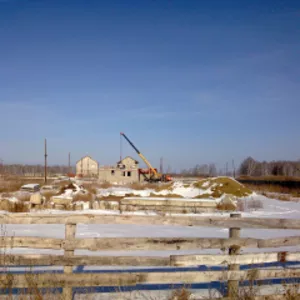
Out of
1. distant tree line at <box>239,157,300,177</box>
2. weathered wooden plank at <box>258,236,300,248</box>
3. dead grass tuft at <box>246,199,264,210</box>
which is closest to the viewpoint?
weathered wooden plank at <box>258,236,300,248</box>

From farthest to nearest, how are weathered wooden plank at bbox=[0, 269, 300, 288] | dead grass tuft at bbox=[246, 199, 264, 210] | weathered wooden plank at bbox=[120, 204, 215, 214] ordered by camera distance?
dead grass tuft at bbox=[246, 199, 264, 210], weathered wooden plank at bbox=[120, 204, 215, 214], weathered wooden plank at bbox=[0, 269, 300, 288]

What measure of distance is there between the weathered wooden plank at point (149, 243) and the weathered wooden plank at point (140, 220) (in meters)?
0.28

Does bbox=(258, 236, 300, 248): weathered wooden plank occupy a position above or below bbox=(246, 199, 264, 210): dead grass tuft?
above

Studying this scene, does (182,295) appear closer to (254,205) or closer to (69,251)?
(69,251)

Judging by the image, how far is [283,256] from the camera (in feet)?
16.2

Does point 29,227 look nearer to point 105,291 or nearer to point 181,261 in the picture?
point 105,291

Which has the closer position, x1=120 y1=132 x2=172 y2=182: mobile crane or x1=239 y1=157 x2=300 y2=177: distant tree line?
x1=120 y1=132 x2=172 y2=182: mobile crane

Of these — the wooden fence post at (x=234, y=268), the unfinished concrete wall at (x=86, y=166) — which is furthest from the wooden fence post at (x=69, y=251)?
the unfinished concrete wall at (x=86, y=166)

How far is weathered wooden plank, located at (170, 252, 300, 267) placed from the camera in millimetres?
4559

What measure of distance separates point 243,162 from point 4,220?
145904mm

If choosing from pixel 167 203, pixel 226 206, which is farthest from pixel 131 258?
pixel 226 206

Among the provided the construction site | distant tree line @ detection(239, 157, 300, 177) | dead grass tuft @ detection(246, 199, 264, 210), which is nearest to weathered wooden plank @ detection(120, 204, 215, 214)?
dead grass tuft @ detection(246, 199, 264, 210)

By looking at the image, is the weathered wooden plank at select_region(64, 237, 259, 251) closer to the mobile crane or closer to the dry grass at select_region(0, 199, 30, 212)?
the dry grass at select_region(0, 199, 30, 212)

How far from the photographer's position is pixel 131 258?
4.59m
